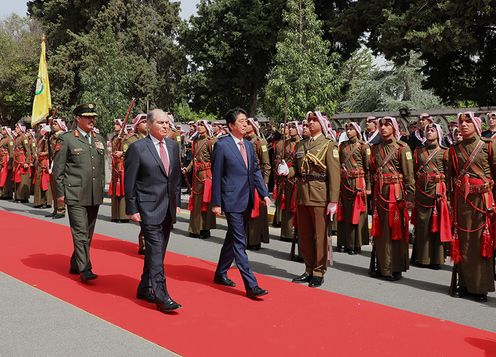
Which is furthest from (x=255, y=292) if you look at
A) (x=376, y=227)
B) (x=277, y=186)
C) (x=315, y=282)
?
(x=277, y=186)

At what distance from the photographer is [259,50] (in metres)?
31.9

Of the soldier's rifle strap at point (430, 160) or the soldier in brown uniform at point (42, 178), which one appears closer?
the soldier's rifle strap at point (430, 160)

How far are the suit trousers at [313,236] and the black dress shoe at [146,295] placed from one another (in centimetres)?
195

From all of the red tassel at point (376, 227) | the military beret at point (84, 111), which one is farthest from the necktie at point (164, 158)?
the red tassel at point (376, 227)

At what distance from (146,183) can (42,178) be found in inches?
375

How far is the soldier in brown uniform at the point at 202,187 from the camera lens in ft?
34.7

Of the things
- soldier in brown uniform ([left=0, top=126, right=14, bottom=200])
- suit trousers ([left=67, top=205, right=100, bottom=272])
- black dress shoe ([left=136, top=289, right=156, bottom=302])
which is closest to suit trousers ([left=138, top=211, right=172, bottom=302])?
black dress shoe ([left=136, top=289, right=156, bottom=302])

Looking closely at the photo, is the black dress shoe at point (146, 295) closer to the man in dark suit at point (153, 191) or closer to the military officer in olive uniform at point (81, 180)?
the man in dark suit at point (153, 191)

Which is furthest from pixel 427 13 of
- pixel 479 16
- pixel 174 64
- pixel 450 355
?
pixel 174 64

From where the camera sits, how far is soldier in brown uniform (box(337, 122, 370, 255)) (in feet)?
29.9

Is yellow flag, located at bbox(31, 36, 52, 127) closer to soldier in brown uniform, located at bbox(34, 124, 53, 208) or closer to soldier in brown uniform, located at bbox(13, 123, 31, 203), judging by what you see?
soldier in brown uniform, located at bbox(13, 123, 31, 203)

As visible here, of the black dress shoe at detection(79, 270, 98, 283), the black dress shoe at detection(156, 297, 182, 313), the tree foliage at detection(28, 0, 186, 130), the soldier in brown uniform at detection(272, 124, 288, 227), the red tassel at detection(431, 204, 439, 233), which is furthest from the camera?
the tree foliage at detection(28, 0, 186, 130)

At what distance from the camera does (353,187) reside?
9164 mm

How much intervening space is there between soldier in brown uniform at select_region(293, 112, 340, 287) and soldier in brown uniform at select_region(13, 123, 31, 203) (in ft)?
35.5
